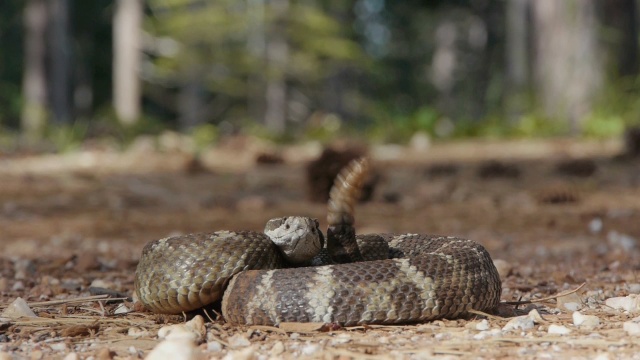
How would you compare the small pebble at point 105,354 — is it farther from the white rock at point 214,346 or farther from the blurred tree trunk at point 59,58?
the blurred tree trunk at point 59,58

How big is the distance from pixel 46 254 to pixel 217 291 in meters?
2.47

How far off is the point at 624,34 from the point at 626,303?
9.88 metres

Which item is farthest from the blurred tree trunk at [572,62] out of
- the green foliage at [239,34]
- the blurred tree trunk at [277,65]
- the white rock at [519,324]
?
the green foliage at [239,34]

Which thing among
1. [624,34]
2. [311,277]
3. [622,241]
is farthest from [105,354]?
[624,34]

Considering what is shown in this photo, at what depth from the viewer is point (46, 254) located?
17.5 ft

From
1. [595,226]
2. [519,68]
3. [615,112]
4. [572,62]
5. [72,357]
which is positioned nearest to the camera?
[72,357]

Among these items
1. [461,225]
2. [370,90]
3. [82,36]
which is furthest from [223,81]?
[461,225]

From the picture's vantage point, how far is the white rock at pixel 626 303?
340cm

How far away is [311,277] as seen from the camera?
313cm

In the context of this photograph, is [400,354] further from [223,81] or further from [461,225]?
[223,81]

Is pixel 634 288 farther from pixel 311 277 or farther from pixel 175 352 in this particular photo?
pixel 175 352

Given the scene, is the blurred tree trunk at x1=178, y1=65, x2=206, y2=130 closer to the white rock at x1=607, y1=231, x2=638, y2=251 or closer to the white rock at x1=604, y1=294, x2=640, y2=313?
the white rock at x1=607, y1=231, x2=638, y2=251

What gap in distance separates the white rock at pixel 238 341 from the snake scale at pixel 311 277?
0.14 metres

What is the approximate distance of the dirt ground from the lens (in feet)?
9.60
